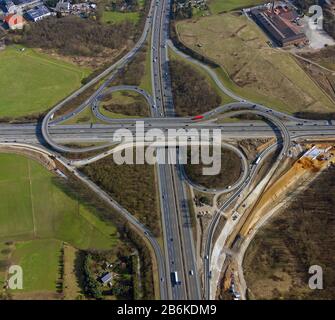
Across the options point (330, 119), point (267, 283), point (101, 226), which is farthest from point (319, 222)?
point (101, 226)

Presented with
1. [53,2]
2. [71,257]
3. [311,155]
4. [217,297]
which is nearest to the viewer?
[217,297]

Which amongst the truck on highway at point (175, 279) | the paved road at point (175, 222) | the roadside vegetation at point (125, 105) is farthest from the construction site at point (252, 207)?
the roadside vegetation at point (125, 105)

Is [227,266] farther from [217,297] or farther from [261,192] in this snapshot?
[261,192]

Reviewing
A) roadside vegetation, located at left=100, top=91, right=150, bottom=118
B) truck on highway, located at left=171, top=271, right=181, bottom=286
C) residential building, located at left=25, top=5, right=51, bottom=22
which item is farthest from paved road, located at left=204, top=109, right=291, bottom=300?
residential building, located at left=25, top=5, right=51, bottom=22

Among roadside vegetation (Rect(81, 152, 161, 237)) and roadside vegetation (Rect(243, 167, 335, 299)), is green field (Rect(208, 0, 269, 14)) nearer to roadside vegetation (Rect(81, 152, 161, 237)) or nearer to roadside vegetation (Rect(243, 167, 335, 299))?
roadside vegetation (Rect(81, 152, 161, 237))

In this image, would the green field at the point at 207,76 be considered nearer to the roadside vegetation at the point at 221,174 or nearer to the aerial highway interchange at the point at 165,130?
the aerial highway interchange at the point at 165,130

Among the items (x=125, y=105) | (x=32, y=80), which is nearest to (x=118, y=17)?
(x=32, y=80)
